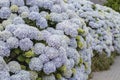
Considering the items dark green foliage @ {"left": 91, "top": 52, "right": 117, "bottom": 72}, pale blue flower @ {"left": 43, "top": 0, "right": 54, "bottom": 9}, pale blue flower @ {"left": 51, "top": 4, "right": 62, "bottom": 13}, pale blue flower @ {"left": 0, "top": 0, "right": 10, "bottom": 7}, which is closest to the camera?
pale blue flower @ {"left": 0, "top": 0, "right": 10, "bottom": 7}

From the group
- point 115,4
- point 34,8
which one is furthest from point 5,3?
point 115,4

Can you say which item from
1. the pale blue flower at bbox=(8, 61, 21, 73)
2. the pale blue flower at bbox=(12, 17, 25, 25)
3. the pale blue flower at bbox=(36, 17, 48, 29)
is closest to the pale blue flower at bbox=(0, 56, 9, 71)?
the pale blue flower at bbox=(8, 61, 21, 73)

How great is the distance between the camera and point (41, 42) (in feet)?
17.0

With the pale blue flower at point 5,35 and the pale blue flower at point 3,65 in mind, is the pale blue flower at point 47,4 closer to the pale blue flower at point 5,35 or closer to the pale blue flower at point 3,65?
the pale blue flower at point 5,35

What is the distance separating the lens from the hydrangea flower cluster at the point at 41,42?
15.8 ft

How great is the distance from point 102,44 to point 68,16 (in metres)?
3.38

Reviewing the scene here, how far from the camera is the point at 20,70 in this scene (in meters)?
4.73

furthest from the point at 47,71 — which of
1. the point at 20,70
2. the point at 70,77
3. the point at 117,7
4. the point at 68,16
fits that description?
the point at 117,7

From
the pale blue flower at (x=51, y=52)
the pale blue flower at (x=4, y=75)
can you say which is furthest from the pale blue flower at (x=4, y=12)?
the pale blue flower at (x=4, y=75)

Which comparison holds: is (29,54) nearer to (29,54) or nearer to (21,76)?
(29,54)

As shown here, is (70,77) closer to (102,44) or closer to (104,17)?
(102,44)

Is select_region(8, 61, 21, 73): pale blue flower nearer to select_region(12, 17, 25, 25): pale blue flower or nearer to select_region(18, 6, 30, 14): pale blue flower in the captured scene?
→ select_region(12, 17, 25, 25): pale blue flower

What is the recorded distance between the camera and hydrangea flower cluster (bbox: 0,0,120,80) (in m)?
4.80

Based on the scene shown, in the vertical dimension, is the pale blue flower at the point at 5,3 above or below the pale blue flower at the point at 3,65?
above
